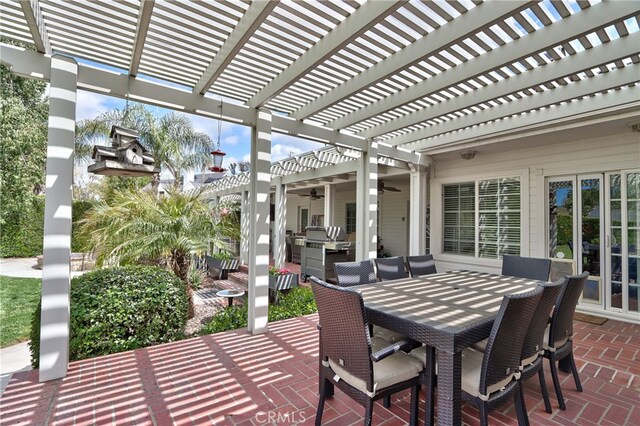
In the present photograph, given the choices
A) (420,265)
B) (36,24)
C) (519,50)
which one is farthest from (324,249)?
(36,24)

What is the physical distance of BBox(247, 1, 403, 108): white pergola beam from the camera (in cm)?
218

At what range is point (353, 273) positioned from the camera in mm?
3361

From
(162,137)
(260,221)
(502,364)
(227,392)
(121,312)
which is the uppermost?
(162,137)

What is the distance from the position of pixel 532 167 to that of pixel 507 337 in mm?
4705

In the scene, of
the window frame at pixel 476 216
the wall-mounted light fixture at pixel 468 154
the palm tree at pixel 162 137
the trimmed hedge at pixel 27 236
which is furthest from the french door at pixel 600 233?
the trimmed hedge at pixel 27 236

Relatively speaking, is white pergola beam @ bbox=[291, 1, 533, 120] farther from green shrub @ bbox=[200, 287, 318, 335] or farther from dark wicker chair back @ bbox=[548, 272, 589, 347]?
green shrub @ bbox=[200, 287, 318, 335]

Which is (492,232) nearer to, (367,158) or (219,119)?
(367,158)

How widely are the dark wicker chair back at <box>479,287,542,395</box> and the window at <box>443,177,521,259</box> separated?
173 inches

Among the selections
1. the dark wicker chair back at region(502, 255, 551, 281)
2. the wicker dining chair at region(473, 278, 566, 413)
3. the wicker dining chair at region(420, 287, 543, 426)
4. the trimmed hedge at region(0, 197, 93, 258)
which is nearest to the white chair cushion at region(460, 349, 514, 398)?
the wicker dining chair at region(420, 287, 543, 426)

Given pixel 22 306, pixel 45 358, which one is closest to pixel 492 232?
pixel 45 358

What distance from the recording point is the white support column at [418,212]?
6664 mm

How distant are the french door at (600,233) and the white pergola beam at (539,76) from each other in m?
2.69

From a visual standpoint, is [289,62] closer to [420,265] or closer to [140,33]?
[140,33]

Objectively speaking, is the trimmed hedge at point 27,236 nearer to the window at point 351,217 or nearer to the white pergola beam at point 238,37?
the window at point 351,217
